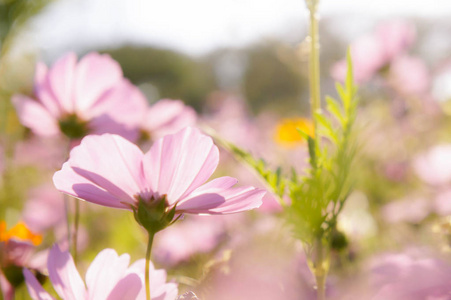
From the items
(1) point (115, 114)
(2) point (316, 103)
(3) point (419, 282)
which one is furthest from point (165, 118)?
(3) point (419, 282)

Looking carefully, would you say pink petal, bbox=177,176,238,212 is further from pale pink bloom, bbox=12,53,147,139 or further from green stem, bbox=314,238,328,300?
pale pink bloom, bbox=12,53,147,139

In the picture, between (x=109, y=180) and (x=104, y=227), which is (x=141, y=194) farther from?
(x=104, y=227)

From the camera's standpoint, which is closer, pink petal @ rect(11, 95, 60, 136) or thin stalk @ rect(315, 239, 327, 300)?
thin stalk @ rect(315, 239, 327, 300)

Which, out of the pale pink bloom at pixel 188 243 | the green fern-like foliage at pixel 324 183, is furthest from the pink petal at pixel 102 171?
the pale pink bloom at pixel 188 243

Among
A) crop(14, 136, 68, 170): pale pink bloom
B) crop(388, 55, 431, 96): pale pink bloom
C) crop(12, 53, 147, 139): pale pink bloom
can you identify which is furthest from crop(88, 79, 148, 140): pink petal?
crop(14, 136, 68, 170): pale pink bloom

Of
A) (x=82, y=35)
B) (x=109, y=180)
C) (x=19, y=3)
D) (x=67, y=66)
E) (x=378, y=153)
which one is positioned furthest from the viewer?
(x=82, y=35)

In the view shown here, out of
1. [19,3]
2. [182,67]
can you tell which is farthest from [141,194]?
[182,67]
